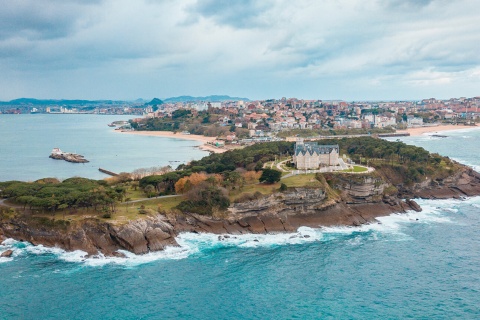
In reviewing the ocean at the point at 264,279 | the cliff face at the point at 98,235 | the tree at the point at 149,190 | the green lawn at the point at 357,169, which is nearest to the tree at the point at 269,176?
the ocean at the point at 264,279

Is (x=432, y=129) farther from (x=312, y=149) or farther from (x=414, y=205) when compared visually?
(x=414, y=205)

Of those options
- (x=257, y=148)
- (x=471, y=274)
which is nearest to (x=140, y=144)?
(x=257, y=148)

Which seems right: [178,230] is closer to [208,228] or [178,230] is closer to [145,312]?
[208,228]

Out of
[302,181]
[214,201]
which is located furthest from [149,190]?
[302,181]

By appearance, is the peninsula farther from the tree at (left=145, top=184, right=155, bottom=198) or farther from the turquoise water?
the turquoise water

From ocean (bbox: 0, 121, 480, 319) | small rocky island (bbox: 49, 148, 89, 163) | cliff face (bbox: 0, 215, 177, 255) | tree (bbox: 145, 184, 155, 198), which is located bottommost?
ocean (bbox: 0, 121, 480, 319)

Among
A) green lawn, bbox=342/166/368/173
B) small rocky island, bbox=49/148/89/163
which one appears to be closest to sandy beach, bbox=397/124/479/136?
green lawn, bbox=342/166/368/173
